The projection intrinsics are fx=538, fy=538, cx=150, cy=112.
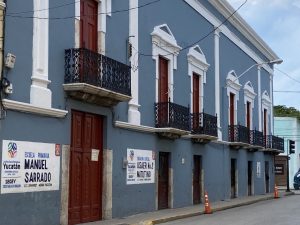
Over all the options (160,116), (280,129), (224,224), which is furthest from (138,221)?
(280,129)

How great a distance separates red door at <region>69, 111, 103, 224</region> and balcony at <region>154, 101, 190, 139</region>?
3.50m

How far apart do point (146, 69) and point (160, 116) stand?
1754mm

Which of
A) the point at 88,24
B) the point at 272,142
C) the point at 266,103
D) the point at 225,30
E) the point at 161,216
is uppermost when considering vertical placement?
the point at 225,30

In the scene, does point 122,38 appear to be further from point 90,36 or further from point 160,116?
point 160,116

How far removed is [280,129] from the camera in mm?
50938

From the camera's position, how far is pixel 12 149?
12.0 m

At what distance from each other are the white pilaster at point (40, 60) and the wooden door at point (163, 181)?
7325 millimetres

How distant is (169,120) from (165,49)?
110 inches

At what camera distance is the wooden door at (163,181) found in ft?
63.7

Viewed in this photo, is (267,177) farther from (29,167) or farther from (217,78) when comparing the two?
Result: (29,167)

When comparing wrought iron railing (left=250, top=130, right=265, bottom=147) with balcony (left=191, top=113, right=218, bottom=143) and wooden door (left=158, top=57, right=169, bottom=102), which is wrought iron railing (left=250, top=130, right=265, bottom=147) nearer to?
balcony (left=191, top=113, right=218, bottom=143)

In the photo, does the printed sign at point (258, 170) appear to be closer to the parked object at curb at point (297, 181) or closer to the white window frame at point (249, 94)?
the white window frame at point (249, 94)

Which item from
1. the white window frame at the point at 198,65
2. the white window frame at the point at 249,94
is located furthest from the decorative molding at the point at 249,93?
the white window frame at the point at 198,65

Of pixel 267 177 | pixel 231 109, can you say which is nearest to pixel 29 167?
pixel 231 109
